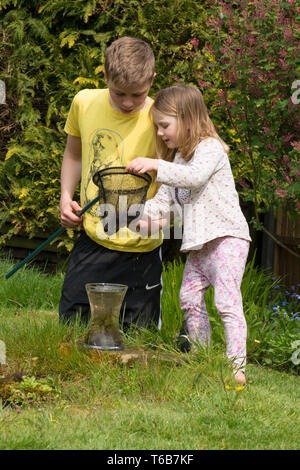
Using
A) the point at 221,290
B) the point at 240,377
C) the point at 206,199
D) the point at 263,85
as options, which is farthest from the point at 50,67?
the point at 240,377

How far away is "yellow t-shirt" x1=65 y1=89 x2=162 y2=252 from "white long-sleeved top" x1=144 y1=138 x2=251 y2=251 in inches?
9.3

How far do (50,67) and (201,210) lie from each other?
11.6 feet

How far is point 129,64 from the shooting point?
3219 mm

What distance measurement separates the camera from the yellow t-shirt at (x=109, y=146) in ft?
11.4

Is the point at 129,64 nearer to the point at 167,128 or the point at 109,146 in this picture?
the point at 167,128

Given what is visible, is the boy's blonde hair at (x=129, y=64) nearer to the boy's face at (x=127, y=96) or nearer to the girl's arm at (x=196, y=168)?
the boy's face at (x=127, y=96)

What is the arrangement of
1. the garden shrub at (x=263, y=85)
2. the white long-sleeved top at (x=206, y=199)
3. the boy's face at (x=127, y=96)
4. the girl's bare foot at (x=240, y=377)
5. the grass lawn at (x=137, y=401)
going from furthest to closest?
the garden shrub at (x=263, y=85), the boy's face at (x=127, y=96), the white long-sleeved top at (x=206, y=199), the girl's bare foot at (x=240, y=377), the grass lawn at (x=137, y=401)

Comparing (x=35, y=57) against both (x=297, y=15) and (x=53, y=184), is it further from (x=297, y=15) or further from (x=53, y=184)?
(x=297, y=15)

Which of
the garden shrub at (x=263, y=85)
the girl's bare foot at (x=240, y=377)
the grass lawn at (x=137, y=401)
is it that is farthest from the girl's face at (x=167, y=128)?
the girl's bare foot at (x=240, y=377)

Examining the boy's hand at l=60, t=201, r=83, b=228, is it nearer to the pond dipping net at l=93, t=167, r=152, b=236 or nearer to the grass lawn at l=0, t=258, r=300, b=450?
the pond dipping net at l=93, t=167, r=152, b=236

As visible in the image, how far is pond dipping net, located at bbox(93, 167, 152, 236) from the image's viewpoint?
3.12 metres

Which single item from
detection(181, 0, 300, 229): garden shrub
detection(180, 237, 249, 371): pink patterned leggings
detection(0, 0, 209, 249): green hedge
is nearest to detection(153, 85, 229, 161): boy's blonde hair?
detection(180, 237, 249, 371): pink patterned leggings

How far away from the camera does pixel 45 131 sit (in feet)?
20.1
